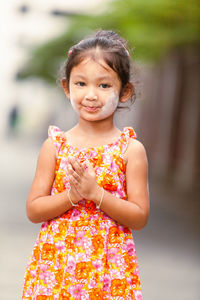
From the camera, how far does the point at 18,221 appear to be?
11031 millimetres

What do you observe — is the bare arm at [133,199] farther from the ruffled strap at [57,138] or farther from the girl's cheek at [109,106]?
the ruffled strap at [57,138]

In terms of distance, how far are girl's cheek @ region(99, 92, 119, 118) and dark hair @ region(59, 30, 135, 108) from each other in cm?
11

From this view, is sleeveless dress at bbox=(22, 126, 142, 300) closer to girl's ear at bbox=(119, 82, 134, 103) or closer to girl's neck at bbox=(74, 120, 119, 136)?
girl's neck at bbox=(74, 120, 119, 136)

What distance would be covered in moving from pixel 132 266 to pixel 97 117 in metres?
0.68

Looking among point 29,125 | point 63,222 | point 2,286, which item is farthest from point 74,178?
point 29,125

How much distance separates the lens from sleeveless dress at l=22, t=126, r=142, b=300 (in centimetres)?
320

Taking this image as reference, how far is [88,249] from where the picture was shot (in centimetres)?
322

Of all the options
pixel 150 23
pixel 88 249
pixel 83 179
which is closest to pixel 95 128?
pixel 83 179

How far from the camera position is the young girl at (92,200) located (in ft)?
10.5

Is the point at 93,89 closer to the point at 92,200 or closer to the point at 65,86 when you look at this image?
the point at 65,86

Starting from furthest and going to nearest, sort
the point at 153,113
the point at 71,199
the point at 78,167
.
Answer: the point at 153,113 → the point at 71,199 → the point at 78,167

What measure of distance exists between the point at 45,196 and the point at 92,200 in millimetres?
238

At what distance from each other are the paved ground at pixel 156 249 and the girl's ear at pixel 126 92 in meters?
3.20

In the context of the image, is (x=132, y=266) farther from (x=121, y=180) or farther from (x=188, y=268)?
(x=188, y=268)
